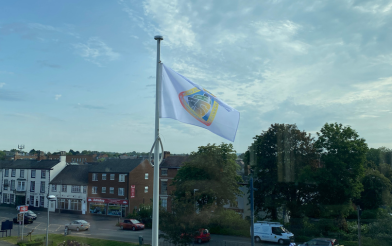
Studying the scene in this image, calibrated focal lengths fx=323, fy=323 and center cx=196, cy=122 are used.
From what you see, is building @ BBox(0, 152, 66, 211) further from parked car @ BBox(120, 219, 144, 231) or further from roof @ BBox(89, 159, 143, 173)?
parked car @ BBox(120, 219, 144, 231)

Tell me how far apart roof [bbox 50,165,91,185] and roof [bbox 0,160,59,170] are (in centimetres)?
265

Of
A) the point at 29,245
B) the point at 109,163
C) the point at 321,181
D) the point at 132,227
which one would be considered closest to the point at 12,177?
the point at 109,163

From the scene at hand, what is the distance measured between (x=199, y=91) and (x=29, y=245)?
2462 cm

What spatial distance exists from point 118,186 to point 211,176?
20.0 m

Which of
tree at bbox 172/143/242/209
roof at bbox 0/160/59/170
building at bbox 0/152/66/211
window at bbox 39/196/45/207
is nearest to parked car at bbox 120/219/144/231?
tree at bbox 172/143/242/209

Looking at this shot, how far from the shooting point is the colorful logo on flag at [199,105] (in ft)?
31.4

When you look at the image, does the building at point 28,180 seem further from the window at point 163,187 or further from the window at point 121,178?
the window at point 163,187

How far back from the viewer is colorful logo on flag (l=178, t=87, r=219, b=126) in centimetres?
959

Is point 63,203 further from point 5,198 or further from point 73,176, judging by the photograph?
point 5,198

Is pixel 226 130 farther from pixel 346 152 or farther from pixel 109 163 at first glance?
pixel 109 163

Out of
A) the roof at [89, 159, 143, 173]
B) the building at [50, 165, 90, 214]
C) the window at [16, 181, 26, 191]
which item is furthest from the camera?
the window at [16, 181, 26, 191]

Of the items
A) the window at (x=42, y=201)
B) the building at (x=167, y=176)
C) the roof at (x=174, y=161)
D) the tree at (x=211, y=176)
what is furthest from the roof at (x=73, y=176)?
the tree at (x=211, y=176)

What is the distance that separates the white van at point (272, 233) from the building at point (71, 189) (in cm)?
3480

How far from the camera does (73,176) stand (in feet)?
196
